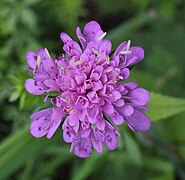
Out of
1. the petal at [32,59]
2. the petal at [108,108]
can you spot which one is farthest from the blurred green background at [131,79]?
the petal at [108,108]

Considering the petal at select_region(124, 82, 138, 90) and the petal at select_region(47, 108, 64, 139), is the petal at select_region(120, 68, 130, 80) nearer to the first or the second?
the petal at select_region(124, 82, 138, 90)

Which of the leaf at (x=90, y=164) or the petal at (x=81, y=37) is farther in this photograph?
the leaf at (x=90, y=164)

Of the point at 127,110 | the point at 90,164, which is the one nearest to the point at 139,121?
the point at 127,110

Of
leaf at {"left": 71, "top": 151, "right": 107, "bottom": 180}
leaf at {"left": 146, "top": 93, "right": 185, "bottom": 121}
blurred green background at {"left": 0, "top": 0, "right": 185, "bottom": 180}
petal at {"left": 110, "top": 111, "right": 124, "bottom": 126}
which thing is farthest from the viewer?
leaf at {"left": 71, "top": 151, "right": 107, "bottom": 180}

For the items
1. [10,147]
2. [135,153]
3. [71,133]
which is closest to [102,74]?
[71,133]

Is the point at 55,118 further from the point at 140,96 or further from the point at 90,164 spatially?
the point at 90,164

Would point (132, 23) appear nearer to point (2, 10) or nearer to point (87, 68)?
point (2, 10)

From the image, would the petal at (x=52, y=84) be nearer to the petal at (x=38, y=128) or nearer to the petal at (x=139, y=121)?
the petal at (x=38, y=128)

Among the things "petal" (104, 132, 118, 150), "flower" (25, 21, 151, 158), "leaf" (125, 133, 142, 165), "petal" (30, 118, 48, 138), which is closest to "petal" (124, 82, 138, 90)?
"flower" (25, 21, 151, 158)
